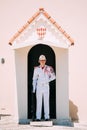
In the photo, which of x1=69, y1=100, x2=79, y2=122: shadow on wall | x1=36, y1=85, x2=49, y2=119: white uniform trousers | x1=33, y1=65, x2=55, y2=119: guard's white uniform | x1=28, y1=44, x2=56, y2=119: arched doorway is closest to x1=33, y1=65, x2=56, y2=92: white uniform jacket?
x1=33, y1=65, x2=55, y2=119: guard's white uniform

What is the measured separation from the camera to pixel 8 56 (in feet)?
42.0

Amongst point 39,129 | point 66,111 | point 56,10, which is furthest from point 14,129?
point 56,10

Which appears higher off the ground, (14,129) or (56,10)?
(56,10)

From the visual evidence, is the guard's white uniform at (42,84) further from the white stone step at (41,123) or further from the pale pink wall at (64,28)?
the pale pink wall at (64,28)

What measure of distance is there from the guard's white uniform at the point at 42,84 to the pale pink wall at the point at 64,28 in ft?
6.59

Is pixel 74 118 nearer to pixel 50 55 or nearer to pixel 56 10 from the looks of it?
pixel 50 55

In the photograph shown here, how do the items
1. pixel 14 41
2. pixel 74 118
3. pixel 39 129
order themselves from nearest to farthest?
1. pixel 39 129
2. pixel 14 41
3. pixel 74 118

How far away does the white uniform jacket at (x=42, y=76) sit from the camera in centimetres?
1041

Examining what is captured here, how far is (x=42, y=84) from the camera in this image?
1041 cm

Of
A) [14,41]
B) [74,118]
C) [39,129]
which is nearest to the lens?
[39,129]

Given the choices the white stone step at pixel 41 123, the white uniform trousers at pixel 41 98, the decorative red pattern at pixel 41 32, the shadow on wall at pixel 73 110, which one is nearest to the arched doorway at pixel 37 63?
the white uniform trousers at pixel 41 98

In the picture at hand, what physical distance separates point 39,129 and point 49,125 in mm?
536

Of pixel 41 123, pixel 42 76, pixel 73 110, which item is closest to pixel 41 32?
pixel 42 76

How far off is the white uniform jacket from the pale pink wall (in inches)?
78.6
